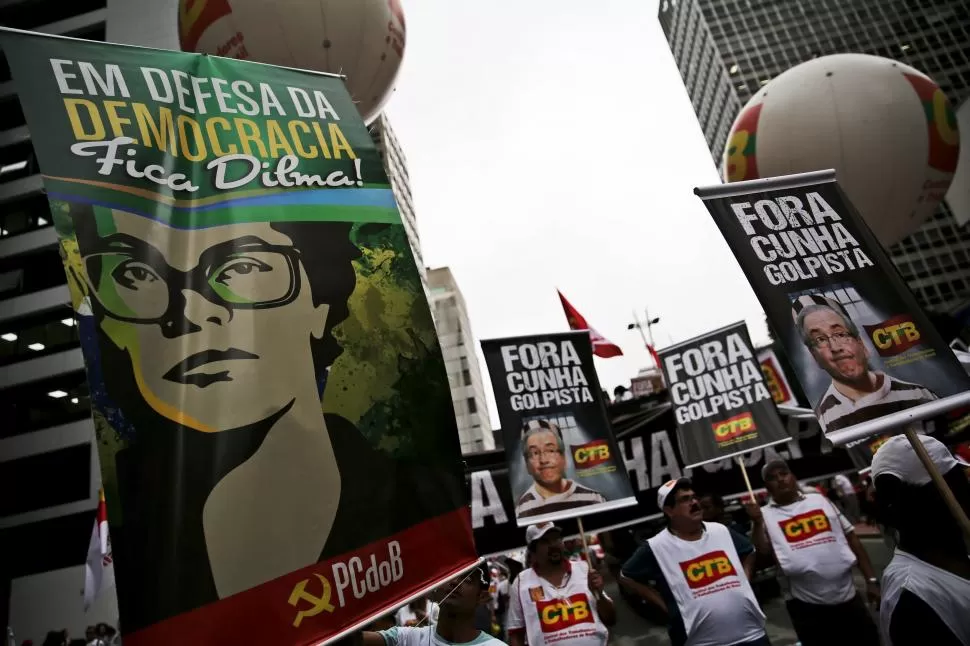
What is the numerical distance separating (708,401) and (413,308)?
19.9ft

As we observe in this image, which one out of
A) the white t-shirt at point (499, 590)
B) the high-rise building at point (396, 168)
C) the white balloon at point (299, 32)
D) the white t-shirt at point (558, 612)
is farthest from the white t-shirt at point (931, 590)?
the high-rise building at point (396, 168)

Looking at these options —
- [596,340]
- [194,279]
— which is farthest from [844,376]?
[596,340]

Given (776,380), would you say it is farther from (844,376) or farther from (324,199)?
(324,199)

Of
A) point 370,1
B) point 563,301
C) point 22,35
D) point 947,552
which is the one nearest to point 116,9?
point 563,301

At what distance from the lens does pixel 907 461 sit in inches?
117

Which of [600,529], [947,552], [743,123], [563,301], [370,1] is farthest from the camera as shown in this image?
[563,301]

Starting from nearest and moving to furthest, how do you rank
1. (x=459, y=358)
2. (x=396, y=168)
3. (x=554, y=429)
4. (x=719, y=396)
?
(x=554, y=429)
(x=719, y=396)
(x=459, y=358)
(x=396, y=168)

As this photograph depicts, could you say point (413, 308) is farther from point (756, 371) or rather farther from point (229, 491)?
point (756, 371)

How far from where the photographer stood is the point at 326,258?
199 centimetres

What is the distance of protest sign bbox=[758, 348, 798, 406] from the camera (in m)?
8.73

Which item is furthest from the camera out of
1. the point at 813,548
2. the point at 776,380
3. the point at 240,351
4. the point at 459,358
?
the point at 459,358

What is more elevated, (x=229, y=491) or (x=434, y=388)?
(x=434, y=388)

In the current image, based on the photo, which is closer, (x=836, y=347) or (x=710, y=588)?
(x=836, y=347)

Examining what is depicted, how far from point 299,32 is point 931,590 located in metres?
4.95
